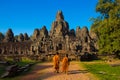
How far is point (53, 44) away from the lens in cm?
7106

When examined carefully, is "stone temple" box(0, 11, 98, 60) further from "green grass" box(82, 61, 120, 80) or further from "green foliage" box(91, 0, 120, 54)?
"green grass" box(82, 61, 120, 80)

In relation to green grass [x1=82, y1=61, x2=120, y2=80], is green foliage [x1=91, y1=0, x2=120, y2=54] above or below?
above

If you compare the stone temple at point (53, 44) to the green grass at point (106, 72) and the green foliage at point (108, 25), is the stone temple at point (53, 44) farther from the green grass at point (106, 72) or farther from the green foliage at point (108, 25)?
the green grass at point (106, 72)

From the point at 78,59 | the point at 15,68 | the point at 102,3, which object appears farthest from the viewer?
the point at 78,59

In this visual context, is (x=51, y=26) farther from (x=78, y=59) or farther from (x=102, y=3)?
(x=102, y=3)

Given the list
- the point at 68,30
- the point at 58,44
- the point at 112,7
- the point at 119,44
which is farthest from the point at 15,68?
the point at 68,30

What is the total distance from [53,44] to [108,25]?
36.6 m

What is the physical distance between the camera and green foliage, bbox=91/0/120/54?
3506 cm

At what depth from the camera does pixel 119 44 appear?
1374 inches

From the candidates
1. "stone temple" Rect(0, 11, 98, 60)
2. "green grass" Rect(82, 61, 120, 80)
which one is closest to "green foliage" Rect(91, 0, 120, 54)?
"green grass" Rect(82, 61, 120, 80)

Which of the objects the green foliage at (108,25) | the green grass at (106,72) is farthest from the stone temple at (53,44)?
the green grass at (106,72)

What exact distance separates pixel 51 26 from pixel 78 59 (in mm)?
48775

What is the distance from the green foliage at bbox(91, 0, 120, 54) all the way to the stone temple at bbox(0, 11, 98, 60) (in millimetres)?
11744

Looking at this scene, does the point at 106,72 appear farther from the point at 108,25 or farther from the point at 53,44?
the point at 53,44
